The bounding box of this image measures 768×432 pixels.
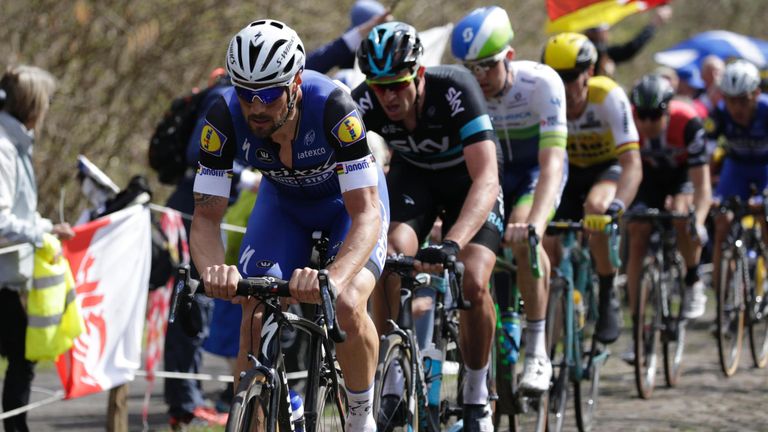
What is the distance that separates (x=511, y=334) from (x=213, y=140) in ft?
8.68

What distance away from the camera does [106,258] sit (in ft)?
22.9

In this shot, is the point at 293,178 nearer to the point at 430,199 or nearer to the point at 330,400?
the point at 330,400

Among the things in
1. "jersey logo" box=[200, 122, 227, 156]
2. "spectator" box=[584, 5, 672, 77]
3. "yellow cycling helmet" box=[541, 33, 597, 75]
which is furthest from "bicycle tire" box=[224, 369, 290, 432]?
"spectator" box=[584, 5, 672, 77]

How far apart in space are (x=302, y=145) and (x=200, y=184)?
0.43 m

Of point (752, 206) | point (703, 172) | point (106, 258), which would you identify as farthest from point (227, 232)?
point (752, 206)

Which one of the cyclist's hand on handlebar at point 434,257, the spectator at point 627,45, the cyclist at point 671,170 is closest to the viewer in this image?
the cyclist's hand on handlebar at point 434,257

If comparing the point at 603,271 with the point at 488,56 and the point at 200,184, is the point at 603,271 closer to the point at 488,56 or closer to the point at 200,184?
the point at 488,56

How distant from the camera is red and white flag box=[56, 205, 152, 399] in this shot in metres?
6.80

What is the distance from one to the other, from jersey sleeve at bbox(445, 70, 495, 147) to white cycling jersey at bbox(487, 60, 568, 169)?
0.93 meters

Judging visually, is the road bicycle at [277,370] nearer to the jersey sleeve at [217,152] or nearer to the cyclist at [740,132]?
the jersey sleeve at [217,152]

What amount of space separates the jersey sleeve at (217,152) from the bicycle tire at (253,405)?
0.93 meters

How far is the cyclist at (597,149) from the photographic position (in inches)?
315

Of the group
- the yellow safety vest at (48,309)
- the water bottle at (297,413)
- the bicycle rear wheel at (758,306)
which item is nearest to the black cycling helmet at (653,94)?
the bicycle rear wheel at (758,306)

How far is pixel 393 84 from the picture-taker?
5.80 m
